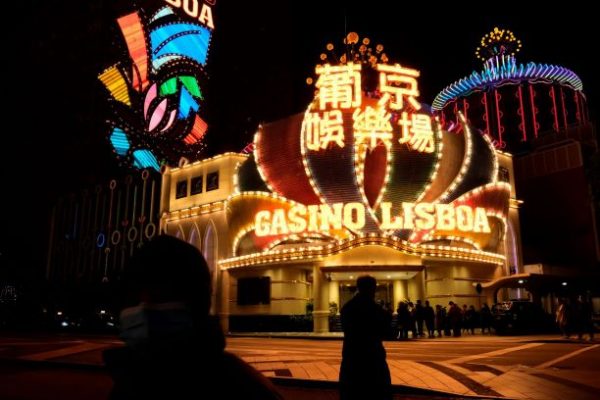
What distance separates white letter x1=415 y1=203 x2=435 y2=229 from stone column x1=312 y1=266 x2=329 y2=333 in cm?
587

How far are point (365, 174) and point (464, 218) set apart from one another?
19.1 ft

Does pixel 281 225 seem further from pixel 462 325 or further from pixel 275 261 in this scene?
pixel 462 325

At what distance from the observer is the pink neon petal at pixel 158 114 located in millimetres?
49531

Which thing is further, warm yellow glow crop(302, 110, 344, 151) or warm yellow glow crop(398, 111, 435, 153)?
warm yellow glow crop(398, 111, 435, 153)

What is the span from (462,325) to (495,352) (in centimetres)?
1257

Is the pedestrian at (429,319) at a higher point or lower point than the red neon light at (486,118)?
lower

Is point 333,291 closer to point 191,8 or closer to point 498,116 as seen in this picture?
point 498,116

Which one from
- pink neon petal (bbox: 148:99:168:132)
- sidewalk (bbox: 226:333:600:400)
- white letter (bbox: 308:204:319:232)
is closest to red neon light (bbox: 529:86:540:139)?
white letter (bbox: 308:204:319:232)

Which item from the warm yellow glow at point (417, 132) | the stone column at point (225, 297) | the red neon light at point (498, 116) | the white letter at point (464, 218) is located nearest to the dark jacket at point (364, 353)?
the warm yellow glow at point (417, 132)

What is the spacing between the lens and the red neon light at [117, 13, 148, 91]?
50.6 meters

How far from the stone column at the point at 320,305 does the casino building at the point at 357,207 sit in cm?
6

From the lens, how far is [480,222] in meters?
30.5

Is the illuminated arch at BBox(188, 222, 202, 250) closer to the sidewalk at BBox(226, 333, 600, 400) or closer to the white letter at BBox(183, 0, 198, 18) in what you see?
the sidewalk at BBox(226, 333, 600, 400)

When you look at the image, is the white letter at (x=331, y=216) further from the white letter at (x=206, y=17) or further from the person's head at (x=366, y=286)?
the white letter at (x=206, y=17)
